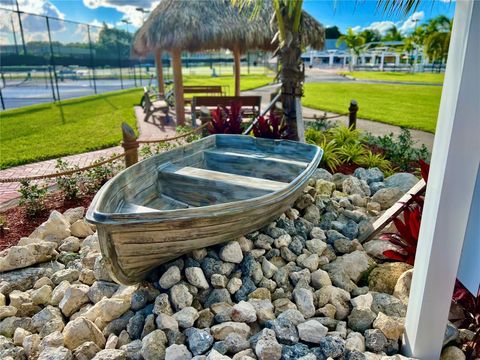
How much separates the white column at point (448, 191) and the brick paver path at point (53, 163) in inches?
192

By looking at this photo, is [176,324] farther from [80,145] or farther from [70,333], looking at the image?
[80,145]

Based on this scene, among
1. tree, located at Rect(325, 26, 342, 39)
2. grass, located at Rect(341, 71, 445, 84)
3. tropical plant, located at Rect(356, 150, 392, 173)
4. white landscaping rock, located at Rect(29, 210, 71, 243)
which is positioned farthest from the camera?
tree, located at Rect(325, 26, 342, 39)

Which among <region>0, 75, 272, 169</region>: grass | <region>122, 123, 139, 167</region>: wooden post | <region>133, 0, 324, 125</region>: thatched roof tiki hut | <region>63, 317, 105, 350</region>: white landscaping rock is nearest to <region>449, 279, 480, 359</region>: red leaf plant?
<region>63, 317, 105, 350</region>: white landscaping rock

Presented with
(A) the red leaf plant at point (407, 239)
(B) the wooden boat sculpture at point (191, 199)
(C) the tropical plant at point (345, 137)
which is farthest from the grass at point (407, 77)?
(A) the red leaf plant at point (407, 239)

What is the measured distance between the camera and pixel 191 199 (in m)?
3.68

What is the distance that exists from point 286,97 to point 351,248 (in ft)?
12.4

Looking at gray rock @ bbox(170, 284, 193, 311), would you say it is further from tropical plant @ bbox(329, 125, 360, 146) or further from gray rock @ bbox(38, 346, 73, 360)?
tropical plant @ bbox(329, 125, 360, 146)

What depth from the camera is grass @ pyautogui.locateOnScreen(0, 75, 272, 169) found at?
7.52 meters

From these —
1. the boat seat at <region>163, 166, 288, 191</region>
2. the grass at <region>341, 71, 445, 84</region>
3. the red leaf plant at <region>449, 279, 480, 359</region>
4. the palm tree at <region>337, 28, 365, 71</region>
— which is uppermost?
the palm tree at <region>337, 28, 365, 71</region>

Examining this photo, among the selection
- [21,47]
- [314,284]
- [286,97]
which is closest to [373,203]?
[314,284]

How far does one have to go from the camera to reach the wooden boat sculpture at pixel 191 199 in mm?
2299

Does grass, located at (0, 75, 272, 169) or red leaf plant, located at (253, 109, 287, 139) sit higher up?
red leaf plant, located at (253, 109, 287, 139)

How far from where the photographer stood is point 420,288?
2.13 m

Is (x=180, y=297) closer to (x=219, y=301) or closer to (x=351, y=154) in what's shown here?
(x=219, y=301)
